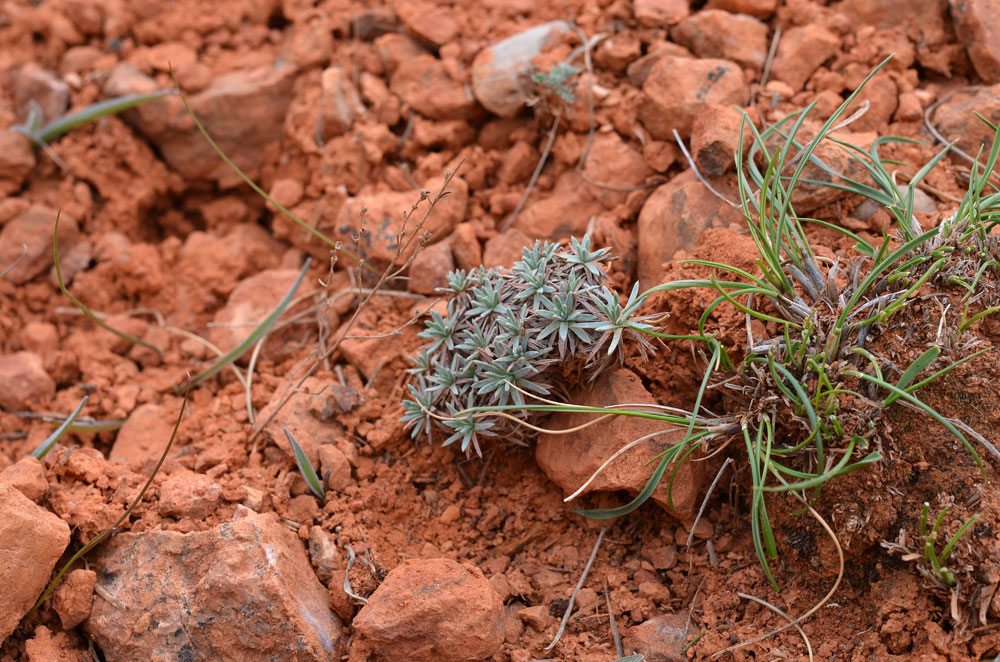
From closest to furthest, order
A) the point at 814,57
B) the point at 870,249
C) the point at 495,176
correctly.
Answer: the point at 870,249
the point at 814,57
the point at 495,176

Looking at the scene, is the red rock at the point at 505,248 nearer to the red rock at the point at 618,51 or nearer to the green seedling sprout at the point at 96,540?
the red rock at the point at 618,51

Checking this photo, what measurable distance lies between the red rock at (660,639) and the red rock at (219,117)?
259cm

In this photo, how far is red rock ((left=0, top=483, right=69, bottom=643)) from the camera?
2068 mm

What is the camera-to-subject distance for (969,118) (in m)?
2.73

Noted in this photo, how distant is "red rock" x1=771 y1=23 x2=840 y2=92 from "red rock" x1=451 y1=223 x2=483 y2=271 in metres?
1.31

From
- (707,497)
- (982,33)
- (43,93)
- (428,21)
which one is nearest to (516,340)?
(707,497)

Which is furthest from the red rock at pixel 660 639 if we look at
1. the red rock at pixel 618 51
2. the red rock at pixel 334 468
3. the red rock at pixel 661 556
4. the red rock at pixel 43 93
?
the red rock at pixel 43 93

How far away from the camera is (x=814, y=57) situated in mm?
3012

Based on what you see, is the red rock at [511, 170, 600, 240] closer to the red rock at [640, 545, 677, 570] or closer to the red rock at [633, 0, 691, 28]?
the red rock at [633, 0, 691, 28]

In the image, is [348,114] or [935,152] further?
[348,114]

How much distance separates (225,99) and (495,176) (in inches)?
49.7

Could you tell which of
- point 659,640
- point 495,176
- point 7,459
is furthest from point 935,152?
point 7,459

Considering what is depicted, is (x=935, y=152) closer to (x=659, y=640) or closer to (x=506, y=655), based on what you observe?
(x=659, y=640)

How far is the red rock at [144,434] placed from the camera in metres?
2.71
